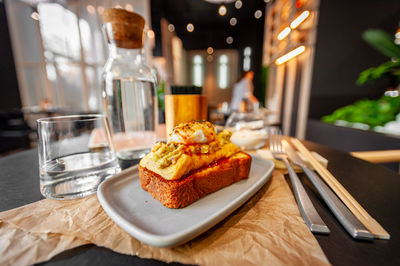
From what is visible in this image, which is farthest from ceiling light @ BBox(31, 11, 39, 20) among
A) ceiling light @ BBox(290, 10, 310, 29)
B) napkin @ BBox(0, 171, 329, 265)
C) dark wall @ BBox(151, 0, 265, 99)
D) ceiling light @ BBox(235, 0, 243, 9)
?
napkin @ BBox(0, 171, 329, 265)

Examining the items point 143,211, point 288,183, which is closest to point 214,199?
point 143,211

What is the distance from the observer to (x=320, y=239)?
13.7 inches

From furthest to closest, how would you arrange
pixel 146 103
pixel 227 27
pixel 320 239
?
pixel 227 27, pixel 146 103, pixel 320 239

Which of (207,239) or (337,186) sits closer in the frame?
(207,239)

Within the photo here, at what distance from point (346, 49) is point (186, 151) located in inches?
163

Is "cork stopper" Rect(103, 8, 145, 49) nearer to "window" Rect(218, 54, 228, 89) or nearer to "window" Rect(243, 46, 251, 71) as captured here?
"window" Rect(243, 46, 251, 71)

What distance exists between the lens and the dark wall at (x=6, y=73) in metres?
5.36

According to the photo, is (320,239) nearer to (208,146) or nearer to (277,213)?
(277,213)

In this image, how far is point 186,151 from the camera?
51cm

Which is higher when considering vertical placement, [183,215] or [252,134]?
[252,134]

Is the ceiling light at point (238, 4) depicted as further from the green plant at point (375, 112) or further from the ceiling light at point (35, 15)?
the ceiling light at point (35, 15)

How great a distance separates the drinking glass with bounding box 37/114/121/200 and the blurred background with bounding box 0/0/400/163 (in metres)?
1.53

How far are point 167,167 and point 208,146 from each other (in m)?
0.16

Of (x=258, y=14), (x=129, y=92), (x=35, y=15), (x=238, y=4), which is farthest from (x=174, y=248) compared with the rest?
(x=35, y=15)
